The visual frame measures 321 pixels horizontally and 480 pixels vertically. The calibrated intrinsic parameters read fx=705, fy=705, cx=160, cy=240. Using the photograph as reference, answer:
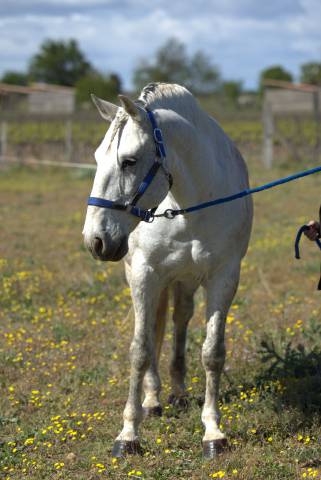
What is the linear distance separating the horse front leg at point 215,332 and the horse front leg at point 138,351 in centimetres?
36

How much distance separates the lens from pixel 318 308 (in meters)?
7.23

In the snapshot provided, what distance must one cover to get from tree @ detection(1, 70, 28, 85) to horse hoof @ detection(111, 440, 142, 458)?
255ft

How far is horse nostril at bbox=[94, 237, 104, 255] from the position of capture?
12.2 feet

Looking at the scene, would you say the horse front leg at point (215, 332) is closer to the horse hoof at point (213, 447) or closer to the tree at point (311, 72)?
the horse hoof at point (213, 447)

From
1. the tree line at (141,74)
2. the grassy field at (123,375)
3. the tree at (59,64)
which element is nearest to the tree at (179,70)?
the tree line at (141,74)

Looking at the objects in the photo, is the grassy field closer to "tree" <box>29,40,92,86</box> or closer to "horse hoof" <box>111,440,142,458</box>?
"horse hoof" <box>111,440,142,458</box>

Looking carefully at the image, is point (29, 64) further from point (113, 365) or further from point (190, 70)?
point (113, 365)

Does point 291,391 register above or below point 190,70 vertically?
below

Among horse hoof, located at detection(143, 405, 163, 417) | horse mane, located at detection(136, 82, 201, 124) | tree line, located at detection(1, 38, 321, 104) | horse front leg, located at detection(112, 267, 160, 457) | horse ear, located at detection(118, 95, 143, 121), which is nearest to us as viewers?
horse ear, located at detection(118, 95, 143, 121)

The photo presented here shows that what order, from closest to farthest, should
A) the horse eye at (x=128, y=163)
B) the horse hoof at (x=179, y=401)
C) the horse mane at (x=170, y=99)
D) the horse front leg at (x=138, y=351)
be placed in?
1. the horse eye at (x=128, y=163)
2. the horse mane at (x=170, y=99)
3. the horse front leg at (x=138, y=351)
4. the horse hoof at (x=179, y=401)

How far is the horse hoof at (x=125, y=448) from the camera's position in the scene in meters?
4.33

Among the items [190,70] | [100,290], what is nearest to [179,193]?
[100,290]

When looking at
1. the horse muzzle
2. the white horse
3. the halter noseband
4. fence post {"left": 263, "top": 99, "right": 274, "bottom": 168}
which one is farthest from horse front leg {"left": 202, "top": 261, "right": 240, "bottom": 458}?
fence post {"left": 263, "top": 99, "right": 274, "bottom": 168}

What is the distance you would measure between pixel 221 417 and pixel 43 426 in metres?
1.23
